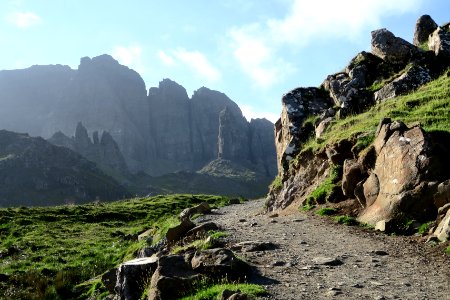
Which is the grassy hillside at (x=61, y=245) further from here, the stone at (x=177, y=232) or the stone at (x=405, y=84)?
the stone at (x=405, y=84)

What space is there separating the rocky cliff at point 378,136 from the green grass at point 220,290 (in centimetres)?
810

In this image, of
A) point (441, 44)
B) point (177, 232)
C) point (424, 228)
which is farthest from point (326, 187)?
point (441, 44)

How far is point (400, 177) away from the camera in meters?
19.6

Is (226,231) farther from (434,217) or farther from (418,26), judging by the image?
(418,26)

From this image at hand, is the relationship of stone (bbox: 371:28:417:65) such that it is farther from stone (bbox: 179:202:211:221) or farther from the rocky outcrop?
the rocky outcrop

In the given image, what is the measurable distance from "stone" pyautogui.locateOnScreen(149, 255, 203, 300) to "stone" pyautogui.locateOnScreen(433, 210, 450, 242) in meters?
9.06

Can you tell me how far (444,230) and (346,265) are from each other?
433cm

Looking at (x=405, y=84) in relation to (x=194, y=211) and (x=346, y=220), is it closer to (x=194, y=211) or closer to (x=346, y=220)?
(x=346, y=220)

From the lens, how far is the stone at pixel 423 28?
45372mm

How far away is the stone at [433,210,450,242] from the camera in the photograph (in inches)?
620

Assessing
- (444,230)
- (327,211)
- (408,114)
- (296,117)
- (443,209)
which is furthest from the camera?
A: (296,117)

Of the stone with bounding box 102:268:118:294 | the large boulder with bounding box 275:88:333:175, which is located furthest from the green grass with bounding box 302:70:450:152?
the stone with bounding box 102:268:118:294

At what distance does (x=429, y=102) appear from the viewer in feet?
89.1

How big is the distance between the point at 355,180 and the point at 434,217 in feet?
19.2
